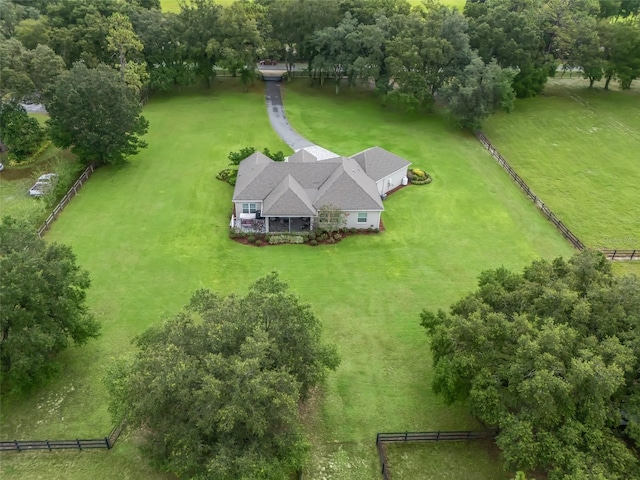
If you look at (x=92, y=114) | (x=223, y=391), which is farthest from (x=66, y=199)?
(x=223, y=391)

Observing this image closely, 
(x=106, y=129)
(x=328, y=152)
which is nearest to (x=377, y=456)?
(x=328, y=152)

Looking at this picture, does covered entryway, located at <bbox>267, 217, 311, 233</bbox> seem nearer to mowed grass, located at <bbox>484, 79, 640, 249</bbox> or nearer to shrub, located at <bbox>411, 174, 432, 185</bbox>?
shrub, located at <bbox>411, 174, 432, 185</bbox>

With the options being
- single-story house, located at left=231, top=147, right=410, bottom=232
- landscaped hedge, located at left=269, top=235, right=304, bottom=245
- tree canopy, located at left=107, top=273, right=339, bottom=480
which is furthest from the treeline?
tree canopy, located at left=107, top=273, right=339, bottom=480

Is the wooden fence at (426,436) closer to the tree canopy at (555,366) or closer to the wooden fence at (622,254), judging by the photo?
the tree canopy at (555,366)

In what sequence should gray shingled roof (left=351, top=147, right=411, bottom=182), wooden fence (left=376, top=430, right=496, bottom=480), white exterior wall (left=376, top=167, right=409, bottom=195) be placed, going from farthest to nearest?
gray shingled roof (left=351, top=147, right=411, bottom=182) < white exterior wall (left=376, top=167, right=409, bottom=195) < wooden fence (left=376, top=430, right=496, bottom=480)

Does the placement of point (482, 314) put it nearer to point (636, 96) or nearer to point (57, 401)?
point (57, 401)

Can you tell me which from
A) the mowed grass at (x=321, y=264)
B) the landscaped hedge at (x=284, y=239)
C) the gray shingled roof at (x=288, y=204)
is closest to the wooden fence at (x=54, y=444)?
the mowed grass at (x=321, y=264)
